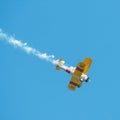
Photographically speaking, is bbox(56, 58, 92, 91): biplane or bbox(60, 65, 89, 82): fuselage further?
bbox(60, 65, 89, 82): fuselage

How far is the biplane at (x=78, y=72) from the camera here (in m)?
73.3

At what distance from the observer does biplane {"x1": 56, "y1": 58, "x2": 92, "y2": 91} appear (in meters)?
73.3

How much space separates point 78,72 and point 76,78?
1580 mm

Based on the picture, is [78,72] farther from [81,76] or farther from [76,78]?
[76,78]

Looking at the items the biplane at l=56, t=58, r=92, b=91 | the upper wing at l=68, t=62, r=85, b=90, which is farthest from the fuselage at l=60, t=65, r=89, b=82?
the upper wing at l=68, t=62, r=85, b=90

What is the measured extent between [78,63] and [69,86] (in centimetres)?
557

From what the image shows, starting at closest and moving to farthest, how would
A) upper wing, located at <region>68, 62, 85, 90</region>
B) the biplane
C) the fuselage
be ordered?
upper wing, located at <region>68, 62, 85, 90</region>, the biplane, the fuselage

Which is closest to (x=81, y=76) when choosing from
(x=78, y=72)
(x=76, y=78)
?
(x=78, y=72)

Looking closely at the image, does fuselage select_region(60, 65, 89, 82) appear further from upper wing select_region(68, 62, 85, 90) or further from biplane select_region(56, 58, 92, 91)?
upper wing select_region(68, 62, 85, 90)

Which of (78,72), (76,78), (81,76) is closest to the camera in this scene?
(78,72)

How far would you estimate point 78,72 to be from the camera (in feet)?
242

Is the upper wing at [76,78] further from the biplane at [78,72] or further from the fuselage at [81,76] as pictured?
the fuselage at [81,76]

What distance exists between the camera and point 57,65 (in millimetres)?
74438

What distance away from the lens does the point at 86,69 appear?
7688cm
